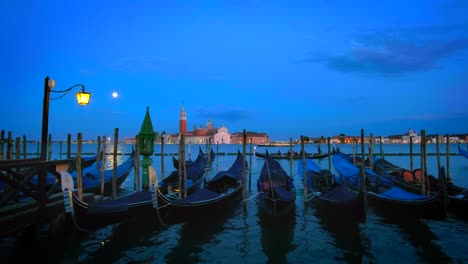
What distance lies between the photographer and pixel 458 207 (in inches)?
335

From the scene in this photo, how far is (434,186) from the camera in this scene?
10.8m

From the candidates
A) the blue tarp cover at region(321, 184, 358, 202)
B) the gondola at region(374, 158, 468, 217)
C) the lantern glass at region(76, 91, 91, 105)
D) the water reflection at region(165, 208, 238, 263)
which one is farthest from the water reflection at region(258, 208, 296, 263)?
the lantern glass at region(76, 91, 91, 105)

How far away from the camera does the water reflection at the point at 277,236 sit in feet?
20.1

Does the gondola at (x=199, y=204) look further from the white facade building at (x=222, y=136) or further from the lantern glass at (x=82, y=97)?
the white facade building at (x=222, y=136)

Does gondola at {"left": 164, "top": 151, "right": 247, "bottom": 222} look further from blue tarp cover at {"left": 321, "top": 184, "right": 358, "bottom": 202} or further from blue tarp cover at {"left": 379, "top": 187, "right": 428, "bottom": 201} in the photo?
blue tarp cover at {"left": 379, "top": 187, "right": 428, "bottom": 201}

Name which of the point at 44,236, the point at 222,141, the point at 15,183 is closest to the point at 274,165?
the point at 44,236

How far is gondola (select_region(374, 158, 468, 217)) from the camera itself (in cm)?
839

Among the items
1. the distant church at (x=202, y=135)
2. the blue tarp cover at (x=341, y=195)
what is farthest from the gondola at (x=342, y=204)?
the distant church at (x=202, y=135)

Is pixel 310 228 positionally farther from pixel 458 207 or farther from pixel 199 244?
pixel 458 207

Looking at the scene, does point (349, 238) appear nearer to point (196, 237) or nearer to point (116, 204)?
point (196, 237)

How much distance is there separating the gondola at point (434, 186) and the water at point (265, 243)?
0.33 metres

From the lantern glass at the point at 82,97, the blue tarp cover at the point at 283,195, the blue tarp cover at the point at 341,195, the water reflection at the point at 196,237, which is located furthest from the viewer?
the blue tarp cover at the point at 283,195

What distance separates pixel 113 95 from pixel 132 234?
326cm

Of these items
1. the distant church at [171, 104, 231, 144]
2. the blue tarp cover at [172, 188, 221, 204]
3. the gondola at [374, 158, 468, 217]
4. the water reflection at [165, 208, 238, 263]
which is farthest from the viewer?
the distant church at [171, 104, 231, 144]
